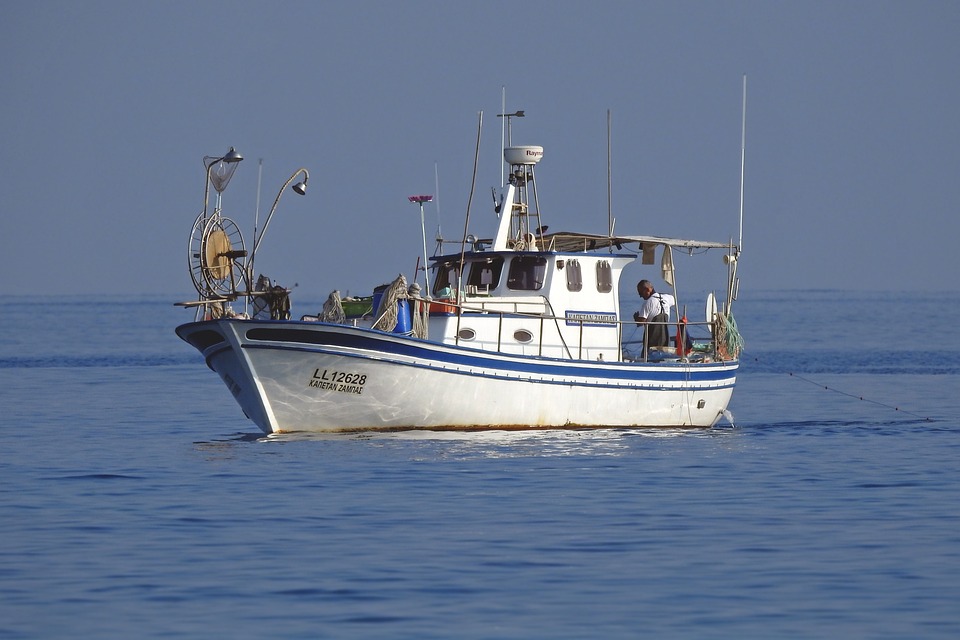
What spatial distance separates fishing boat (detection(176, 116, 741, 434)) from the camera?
23.0 meters

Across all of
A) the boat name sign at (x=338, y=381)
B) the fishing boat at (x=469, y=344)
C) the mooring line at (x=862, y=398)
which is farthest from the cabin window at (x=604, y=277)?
the mooring line at (x=862, y=398)

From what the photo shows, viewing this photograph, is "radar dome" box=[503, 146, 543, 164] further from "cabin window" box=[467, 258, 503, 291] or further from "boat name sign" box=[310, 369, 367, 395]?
"boat name sign" box=[310, 369, 367, 395]

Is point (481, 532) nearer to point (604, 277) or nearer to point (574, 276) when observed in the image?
point (574, 276)

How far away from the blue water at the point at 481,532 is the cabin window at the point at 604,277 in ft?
8.71

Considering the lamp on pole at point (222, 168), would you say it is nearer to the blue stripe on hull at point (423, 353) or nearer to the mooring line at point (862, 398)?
the blue stripe on hull at point (423, 353)

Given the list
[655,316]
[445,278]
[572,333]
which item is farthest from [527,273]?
[655,316]

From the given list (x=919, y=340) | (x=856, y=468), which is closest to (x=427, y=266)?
(x=856, y=468)

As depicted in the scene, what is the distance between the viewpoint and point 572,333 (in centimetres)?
2620

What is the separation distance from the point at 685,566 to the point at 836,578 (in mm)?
1399

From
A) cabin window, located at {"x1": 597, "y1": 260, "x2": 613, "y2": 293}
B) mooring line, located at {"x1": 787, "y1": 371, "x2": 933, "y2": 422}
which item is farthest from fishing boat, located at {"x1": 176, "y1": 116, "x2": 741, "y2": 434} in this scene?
mooring line, located at {"x1": 787, "y1": 371, "x2": 933, "y2": 422}

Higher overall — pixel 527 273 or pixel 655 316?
pixel 527 273

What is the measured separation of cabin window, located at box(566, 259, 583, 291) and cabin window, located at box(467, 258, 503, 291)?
1177mm

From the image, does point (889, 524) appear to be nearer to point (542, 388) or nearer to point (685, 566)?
point (685, 566)

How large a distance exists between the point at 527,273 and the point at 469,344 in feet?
7.29
